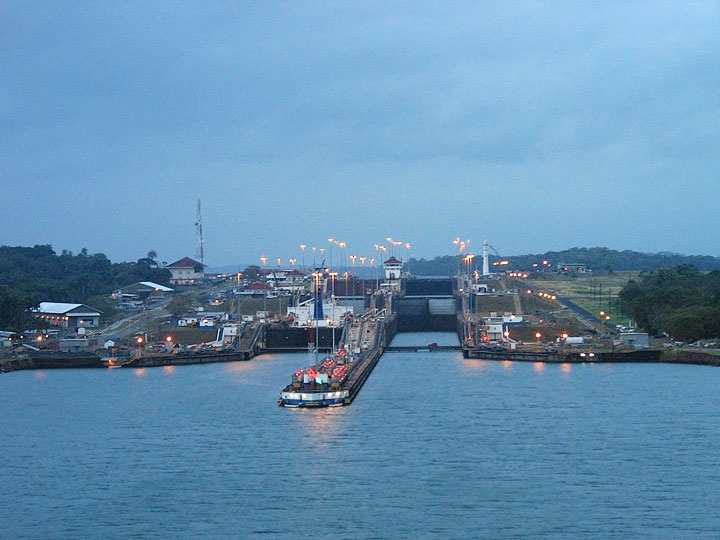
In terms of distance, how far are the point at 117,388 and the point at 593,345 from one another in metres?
18.9

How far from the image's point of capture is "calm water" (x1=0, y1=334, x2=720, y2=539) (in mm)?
18688

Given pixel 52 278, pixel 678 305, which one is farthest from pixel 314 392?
pixel 52 278

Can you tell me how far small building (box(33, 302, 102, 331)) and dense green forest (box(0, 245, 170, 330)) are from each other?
833 millimetres

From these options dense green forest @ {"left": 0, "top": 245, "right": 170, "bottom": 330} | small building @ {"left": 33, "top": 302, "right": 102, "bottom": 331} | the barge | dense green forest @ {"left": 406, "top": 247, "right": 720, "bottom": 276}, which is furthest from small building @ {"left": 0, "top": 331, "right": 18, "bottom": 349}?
dense green forest @ {"left": 406, "top": 247, "right": 720, "bottom": 276}

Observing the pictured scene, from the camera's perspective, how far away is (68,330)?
2168 inches

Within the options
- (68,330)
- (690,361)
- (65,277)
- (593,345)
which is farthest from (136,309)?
(690,361)

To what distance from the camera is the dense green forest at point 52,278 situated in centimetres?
5272

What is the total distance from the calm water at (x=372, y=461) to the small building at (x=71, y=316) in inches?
856

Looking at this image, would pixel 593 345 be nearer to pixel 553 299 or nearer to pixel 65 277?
pixel 553 299

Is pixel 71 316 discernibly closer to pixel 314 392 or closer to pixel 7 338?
pixel 7 338

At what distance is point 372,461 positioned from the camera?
2309 cm

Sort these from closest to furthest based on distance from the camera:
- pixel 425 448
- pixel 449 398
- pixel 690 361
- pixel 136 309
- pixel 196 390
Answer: pixel 425 448 → pixel 449 398 → pixel 196 390 → pixel 690 361 → pixel 136 309

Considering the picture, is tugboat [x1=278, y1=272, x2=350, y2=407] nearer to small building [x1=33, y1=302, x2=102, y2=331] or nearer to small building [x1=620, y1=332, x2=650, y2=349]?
small building [x1=620, y1=332, x2=650, y2=349]

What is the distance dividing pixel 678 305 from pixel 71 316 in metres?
28.9
